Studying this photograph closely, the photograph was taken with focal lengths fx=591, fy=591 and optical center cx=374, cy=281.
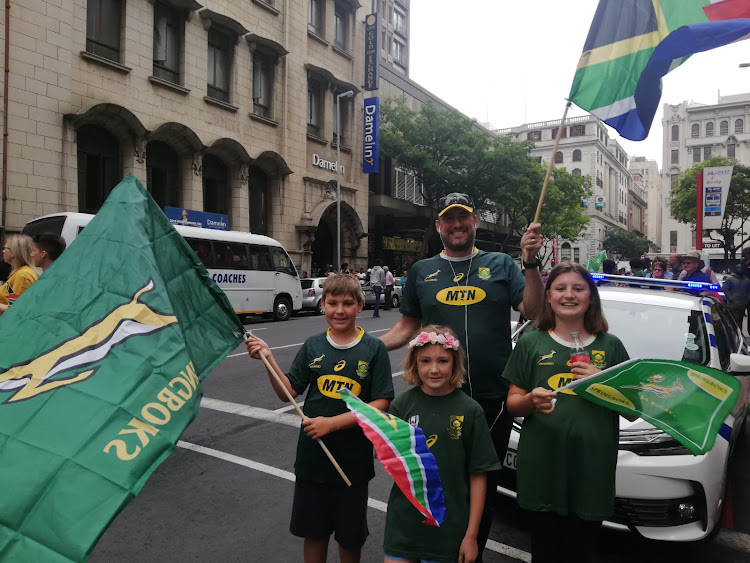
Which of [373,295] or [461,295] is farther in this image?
[373,295]

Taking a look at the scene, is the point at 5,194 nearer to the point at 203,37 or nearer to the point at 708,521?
the point at 203,37

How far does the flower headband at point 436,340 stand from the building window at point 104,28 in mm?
19779

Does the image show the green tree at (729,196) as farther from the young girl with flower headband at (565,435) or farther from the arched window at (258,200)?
the young girl with flower headband at (565,435)

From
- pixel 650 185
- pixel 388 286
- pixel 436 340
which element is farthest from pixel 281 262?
pixel 650 185

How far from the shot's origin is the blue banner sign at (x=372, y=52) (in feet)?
102

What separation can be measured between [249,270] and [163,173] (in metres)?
6.20

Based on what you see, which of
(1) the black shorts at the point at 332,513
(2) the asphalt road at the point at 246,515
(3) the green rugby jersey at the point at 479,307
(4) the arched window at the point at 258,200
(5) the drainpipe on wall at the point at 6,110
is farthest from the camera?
(4) the arched window at the point at 258,200

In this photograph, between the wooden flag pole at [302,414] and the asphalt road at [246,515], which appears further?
the asphalt road at [246,515]

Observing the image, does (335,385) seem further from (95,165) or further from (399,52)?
(399,52)

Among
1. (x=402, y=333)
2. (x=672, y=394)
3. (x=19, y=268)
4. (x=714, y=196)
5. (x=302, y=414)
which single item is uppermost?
(x=714, y=196)

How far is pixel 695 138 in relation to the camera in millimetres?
81938

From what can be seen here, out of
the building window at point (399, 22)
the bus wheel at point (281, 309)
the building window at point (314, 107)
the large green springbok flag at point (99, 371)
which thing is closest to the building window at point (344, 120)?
the building window at point (314, 107)

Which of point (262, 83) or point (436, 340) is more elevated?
point (262, 83)

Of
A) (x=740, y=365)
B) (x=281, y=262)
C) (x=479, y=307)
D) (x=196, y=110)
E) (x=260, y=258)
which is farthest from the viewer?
(x=196, y=110)
